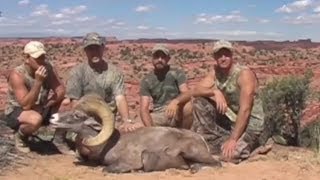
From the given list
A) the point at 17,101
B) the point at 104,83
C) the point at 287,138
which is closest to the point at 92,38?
the point at 104,83

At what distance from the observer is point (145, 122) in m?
10.6

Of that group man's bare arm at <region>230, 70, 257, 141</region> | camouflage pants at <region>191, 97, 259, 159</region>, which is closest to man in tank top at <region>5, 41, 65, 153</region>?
camouflage pants at <region>191, 97, 259, 159</region>

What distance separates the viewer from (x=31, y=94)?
10.1 metres

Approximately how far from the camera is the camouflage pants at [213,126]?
10281 millimetres

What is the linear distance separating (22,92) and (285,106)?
30.7 ft

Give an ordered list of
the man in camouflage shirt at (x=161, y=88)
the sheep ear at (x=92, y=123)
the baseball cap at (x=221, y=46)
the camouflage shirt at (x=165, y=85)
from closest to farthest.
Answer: the sheep ear at (x=92, y=123) → the baseball cap at (x=221, y=46) → the man in camouflage shirt at (x=161, y=88) → the camouflage shirt at (x=165, y=85)

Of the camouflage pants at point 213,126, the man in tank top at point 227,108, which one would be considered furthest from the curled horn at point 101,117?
the camouflage pants at point 213,126

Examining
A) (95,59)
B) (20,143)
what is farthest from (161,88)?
(20,143)

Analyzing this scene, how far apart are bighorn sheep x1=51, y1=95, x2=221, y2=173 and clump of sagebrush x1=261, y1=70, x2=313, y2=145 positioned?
24.5ft

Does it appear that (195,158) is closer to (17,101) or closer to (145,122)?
(145,122)

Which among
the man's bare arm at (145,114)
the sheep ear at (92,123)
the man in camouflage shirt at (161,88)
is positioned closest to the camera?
the sheep ear at (92,123)

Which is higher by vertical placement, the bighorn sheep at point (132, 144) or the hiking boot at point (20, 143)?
the bighorn sheep at point (132, 144)

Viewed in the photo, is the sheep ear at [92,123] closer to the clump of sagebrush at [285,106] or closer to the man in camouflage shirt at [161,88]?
the man in camouflage shirt at [161,88]

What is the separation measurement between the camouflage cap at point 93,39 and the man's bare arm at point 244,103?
2.30 meters
